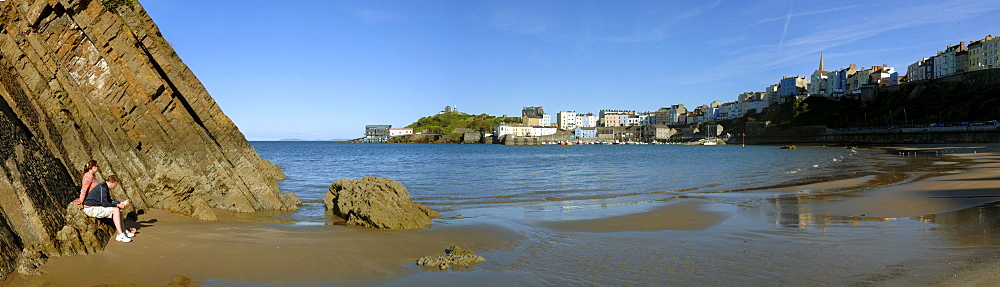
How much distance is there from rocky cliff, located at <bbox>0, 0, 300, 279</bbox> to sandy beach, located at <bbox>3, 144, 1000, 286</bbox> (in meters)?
0.56

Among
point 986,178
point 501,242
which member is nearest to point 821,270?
point 501,242

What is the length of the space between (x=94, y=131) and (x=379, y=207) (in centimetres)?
609

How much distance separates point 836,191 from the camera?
1889 cm

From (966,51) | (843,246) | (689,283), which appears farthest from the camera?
(966,51)

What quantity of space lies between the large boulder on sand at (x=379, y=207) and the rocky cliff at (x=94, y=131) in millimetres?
2724

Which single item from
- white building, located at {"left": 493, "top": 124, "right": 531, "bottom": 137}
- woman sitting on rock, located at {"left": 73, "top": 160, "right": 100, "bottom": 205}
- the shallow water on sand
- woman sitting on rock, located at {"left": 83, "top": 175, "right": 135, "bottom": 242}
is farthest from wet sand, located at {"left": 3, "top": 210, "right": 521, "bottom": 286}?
white building, located at {"left": 493, "top": 124, "right": 531, "bottom": 137}

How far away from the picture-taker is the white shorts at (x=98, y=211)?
7426 mm

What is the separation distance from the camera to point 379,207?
11125mm

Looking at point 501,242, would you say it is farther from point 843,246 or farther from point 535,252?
point 843,246

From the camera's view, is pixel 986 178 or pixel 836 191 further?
pixel 986 178

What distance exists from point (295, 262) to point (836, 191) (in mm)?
18297

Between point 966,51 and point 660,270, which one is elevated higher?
point 966,51

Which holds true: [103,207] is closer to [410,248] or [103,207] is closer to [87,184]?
[87,184]

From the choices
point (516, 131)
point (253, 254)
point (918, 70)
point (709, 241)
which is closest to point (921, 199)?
point (709, 241)
